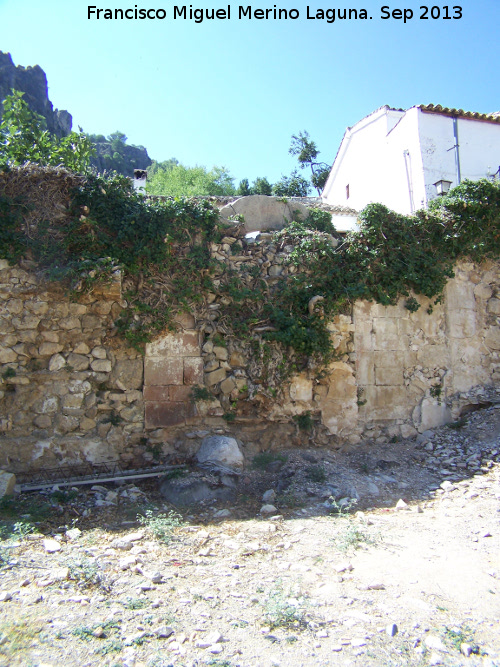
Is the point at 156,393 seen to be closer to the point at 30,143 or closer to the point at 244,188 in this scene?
the point at 30,143

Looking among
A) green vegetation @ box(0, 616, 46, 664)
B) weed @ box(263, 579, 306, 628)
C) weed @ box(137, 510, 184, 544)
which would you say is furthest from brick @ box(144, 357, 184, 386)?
green vegetation @ box(0, 616, 46, 664)

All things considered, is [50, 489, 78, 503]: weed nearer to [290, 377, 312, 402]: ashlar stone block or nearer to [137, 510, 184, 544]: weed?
[137, 510, 184, 544]: weed

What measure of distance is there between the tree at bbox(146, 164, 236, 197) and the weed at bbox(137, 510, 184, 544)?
2096 cm

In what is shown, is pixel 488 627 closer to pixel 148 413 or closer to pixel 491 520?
pixel 491 520

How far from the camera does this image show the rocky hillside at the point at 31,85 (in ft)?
94.8

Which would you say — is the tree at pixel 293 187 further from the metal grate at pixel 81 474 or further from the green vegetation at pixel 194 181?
the metal grate at pixel 81 474

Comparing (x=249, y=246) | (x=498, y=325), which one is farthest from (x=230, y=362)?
(x=498, y=325)

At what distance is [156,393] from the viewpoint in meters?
6.47

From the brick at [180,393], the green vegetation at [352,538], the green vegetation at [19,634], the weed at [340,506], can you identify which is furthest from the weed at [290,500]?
the green vegetation at [19,634]

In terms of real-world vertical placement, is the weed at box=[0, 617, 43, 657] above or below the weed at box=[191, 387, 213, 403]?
below

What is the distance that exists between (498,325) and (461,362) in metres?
1.02

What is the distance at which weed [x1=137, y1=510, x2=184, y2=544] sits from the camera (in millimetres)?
4418

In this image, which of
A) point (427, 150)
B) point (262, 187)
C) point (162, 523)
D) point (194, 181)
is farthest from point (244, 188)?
point (162, 523)

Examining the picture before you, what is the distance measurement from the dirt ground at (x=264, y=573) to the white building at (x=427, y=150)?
8.65 meters
